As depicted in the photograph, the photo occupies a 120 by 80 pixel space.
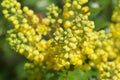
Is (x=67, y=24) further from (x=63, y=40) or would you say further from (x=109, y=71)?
(x=109, y=71)

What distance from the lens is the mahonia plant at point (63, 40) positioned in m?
3.38

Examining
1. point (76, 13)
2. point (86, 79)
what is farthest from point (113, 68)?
point (76, 13)

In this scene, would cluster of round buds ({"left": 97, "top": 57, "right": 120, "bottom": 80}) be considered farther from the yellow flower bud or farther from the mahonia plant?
the yellow flower bud

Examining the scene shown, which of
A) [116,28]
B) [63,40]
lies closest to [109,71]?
[63,40]

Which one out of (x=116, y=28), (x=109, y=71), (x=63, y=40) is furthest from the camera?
(x=116, y=28)

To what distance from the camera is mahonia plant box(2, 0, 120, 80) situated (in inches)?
133

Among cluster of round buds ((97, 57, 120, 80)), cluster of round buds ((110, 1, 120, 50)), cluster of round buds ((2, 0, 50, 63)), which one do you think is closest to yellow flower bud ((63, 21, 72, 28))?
cluster of round buds ((2, 0, 50, 63))

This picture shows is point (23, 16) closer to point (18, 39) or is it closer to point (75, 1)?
point (18, 39)

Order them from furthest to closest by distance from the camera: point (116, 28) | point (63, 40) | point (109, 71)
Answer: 1. point (116, 28)
2. point (109, 71)
3. point (63, 40)

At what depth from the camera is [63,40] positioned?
3.37m

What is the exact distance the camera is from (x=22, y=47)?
3496 mm

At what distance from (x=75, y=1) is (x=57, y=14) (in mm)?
194

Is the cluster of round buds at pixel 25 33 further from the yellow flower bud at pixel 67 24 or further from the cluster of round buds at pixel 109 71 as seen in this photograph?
the cluster of round buds at pixel 109 71

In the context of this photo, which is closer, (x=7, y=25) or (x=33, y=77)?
(x=33, y=77)
